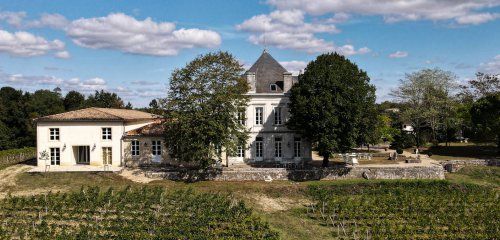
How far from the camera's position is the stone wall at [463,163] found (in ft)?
126

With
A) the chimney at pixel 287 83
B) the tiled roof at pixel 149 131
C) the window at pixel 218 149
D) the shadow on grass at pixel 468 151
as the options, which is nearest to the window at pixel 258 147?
the chimney at pixel 287 83

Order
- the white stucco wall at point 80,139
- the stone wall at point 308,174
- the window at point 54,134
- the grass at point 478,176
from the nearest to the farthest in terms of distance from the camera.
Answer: the stone wall at point 308,174 → the grass at point 478,176 → the white stucco wall at point 80,139 → the window at point 54,134

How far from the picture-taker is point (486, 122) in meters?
42.7

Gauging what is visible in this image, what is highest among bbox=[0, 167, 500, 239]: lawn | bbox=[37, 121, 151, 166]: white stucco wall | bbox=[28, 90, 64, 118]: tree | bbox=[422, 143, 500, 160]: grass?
bbox=[28, 90, 64, 118]: tree

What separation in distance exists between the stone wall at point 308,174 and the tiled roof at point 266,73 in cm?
854

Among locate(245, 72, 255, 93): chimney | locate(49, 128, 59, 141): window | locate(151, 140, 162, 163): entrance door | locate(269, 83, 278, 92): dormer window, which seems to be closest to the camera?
locate(49, 128, 59, 141): window

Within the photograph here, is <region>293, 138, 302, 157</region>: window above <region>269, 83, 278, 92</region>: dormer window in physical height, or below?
below

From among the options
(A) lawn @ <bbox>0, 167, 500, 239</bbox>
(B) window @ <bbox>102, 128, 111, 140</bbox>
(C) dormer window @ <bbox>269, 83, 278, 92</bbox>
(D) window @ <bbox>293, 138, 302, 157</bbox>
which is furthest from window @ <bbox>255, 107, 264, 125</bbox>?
(B) window @ <bbox>102, 128, 111, 140</bbox>

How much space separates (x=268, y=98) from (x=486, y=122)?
21.4m

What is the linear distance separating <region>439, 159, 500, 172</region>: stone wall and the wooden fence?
38365mm

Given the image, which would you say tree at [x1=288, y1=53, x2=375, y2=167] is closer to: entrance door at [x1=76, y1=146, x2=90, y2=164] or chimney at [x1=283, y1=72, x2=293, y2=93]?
chimney at [x1=283, y1=72, x2=293, y2=93]

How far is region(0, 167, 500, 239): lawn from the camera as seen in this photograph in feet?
78.0

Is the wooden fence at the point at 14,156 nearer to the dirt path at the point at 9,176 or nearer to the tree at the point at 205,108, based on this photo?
the dirt path at the point at 9,176

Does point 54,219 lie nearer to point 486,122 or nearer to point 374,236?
point 374,236
